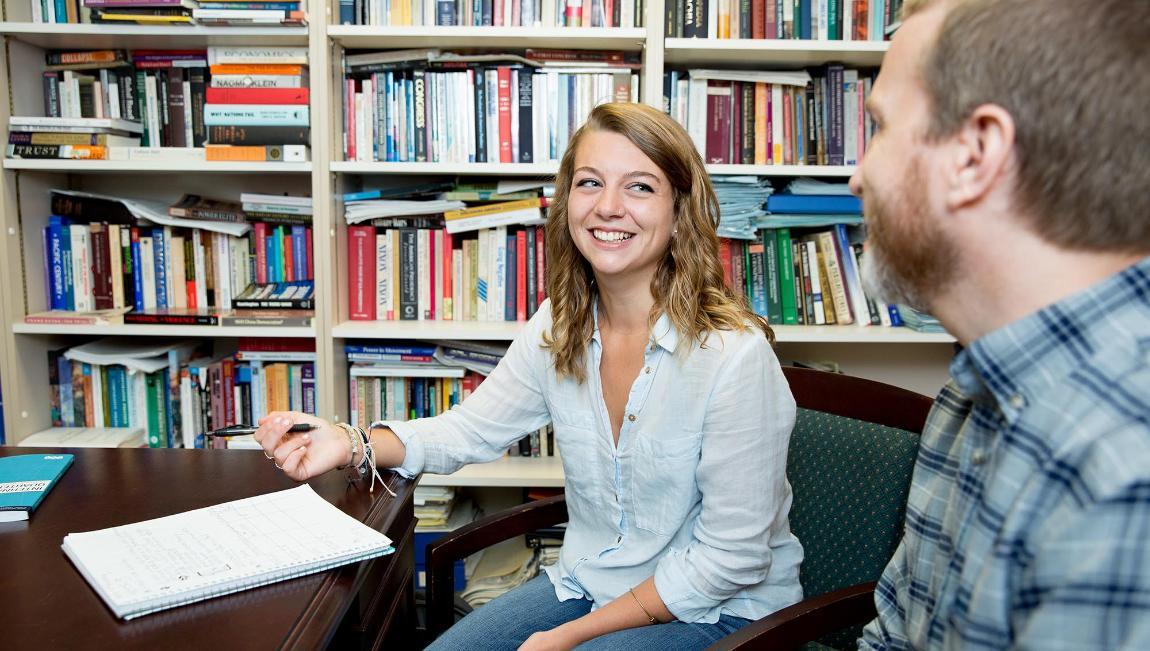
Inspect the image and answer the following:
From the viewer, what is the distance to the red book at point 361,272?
2094mm

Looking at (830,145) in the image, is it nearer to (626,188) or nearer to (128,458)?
(626,188)

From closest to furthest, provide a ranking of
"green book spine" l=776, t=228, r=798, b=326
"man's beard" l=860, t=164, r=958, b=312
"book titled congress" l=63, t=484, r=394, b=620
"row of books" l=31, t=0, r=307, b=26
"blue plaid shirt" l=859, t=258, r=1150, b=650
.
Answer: "blue plaid shirt" l=859, t=258, r=1150, b=650 < "man's beard" l=860, t=164, r=958, b=312 < "book titled congress" l=63, t=484, r=394, b=620 < "row of books" l=31, t=0, r=307, b=26 < "green book spine" l=776, t=228, r=798, b=326

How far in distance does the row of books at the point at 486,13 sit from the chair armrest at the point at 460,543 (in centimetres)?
127

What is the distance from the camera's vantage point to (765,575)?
45.5 inches

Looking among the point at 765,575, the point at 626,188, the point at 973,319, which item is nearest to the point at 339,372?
the point at 626,188

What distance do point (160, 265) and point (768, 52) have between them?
66.0 inches

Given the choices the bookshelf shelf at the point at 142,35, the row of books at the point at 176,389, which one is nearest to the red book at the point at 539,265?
the row of books at the point at 176,389

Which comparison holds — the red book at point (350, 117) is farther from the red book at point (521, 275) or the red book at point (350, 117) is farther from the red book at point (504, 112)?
the red book at point (521, 275)

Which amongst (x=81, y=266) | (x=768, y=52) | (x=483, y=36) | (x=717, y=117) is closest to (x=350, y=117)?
(x=483, y=36)

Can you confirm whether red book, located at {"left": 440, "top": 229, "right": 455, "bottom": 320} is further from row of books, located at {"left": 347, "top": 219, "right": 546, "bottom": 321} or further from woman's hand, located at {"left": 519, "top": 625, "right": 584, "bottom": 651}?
woman's hand, located at {"left": 519, "top": 625, "right": 584, "bottom": 651}

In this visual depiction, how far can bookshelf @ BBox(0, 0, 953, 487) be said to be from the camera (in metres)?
1.91

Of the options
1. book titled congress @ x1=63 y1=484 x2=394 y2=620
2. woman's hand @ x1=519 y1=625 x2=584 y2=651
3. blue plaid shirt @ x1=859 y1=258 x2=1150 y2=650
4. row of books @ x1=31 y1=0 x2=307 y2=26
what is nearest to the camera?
blue plaid shirt @ x1=859 y1=258 x2=1150 y2=650

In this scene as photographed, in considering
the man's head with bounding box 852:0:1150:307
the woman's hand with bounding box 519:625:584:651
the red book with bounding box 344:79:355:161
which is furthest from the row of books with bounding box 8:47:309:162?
the man's head with bounding box 852:0:1150:307

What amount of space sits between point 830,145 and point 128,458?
172 centimetres
